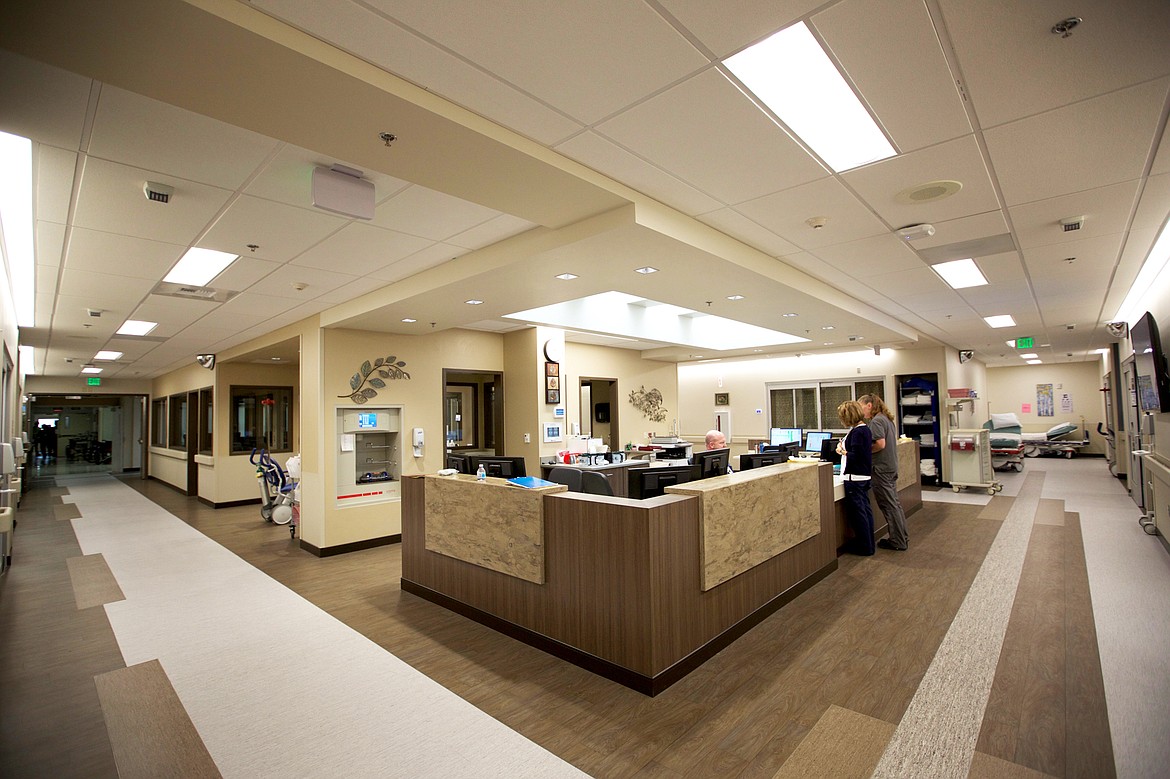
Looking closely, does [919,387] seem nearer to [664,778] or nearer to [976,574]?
[976,574]

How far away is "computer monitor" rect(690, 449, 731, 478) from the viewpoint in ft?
16.0

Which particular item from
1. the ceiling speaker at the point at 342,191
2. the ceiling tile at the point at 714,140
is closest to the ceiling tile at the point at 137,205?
the ceiling speaker at the point at 342,191

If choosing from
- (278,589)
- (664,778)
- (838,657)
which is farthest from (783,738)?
(278,589)

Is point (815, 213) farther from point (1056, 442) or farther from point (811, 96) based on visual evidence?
point (1056, 442)

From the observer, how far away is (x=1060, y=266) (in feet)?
16.4

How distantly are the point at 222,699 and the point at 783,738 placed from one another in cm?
291

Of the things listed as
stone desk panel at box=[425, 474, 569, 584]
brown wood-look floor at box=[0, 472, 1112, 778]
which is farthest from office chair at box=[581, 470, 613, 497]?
brown wood-look floor at box=[0, 472, 1112, 778]

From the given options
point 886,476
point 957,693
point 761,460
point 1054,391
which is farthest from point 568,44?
point 1054,391

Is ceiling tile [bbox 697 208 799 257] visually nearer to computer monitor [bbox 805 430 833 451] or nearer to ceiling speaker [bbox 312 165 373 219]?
ceiling speaker [bbox 312 165 373 219]

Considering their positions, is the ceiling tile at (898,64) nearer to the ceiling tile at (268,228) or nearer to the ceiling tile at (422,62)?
the ceiling tile at (422,62)

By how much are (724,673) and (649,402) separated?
298 inches

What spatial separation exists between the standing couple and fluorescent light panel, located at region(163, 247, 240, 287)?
570 cm

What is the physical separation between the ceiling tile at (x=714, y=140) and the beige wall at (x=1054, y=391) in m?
17.4

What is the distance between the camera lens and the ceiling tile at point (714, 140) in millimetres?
2332
